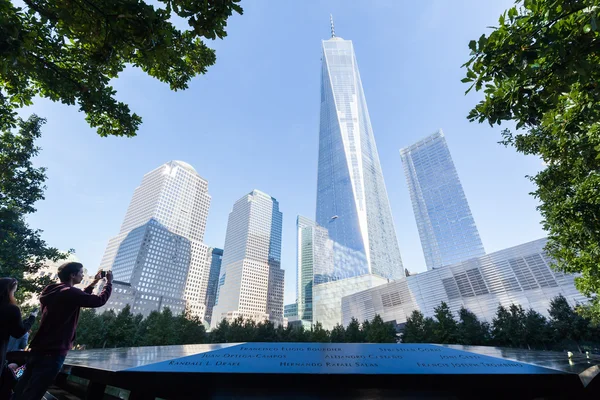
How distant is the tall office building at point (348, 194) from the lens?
8799 cm

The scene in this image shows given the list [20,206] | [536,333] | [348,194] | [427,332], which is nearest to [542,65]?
[20,206]

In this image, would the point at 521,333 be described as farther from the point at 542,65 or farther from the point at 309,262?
the point at 309,262

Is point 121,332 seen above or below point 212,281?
below

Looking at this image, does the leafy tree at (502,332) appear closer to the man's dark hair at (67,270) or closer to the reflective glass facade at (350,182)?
the man's dark hair at (67,270)

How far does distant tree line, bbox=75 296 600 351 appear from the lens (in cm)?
3014

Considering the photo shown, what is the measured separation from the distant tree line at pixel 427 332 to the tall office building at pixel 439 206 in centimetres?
5531

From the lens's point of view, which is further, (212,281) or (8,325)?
(212,281)

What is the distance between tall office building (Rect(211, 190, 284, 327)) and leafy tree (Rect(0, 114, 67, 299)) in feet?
349

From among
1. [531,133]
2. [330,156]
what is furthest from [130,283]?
[531,133]

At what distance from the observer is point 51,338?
116 inches


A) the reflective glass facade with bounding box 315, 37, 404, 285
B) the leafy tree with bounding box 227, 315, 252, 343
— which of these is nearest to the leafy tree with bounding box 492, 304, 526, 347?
the leafy tree with bounding box 227, 315, 252, 343

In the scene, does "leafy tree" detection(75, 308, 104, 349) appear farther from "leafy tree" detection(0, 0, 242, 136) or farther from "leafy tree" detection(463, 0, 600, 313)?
"leafy tree" detection(463, 0, 600, 313)

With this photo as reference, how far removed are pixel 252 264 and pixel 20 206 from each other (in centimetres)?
12855

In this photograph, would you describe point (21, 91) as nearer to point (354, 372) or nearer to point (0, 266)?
point (354, 372)
